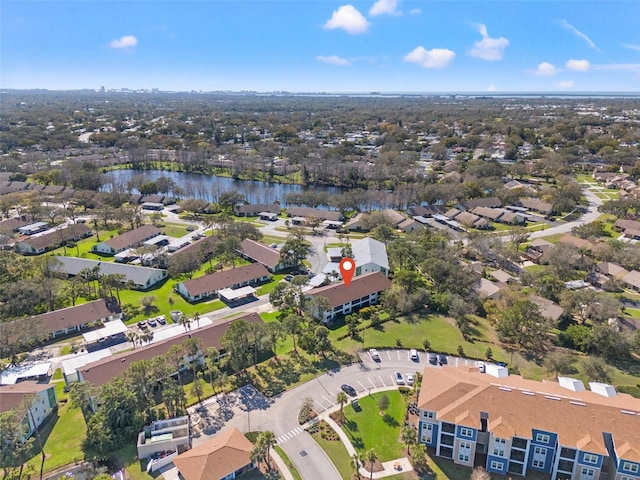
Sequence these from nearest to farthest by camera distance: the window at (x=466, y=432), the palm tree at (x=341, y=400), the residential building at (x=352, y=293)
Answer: the window at (x=466, y=432), the palm tree at (x=341, y=400), the residential building at (x=352, y=293)

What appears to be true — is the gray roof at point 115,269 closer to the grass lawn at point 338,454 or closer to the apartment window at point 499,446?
the grass lawn at point 338,454

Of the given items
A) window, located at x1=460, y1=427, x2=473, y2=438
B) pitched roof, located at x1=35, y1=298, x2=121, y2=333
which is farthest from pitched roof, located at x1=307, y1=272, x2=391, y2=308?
pitched roof, located at x1=35, y1=298, x2=121, y2=333

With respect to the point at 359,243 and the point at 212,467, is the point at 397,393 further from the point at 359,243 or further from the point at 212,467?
the point at 359,243

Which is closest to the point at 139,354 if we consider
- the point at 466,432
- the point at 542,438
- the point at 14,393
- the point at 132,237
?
the point at 14,393

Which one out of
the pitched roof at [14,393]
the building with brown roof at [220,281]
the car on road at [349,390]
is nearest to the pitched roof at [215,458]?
the car on road at [349,390]

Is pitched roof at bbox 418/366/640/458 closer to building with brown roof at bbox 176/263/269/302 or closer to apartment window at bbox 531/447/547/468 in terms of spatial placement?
apartment window at bbox 531/447/547/468

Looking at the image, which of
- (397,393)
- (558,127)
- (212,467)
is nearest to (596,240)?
(397,393)
